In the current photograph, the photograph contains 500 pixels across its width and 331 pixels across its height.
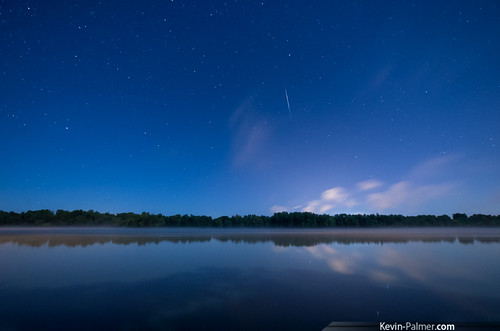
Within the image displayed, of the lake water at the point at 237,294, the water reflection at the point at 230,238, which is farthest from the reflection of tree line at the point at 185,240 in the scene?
the lake water at the point at 237,294

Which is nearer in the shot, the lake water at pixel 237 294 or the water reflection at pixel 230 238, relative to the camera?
the lake water at pixel 237 294

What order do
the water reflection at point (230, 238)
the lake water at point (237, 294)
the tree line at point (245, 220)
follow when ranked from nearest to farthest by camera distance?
the lake water at point (237, 294)
the water reflection at point (230, 238)
the tree line at point (245, 220)

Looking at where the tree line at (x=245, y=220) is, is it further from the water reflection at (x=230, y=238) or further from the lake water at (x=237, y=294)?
the lake water at (x=237, y=294)

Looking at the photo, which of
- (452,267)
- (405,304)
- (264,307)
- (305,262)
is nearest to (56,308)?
(264,307)

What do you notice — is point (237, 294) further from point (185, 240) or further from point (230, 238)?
point (230, 238)

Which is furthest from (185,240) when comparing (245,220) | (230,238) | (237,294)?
(245,220)

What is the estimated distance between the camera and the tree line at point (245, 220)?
103062 mm

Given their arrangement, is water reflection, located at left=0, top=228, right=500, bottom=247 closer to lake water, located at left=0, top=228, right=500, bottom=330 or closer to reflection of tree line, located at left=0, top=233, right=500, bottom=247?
reflection of tree line, located at left=0, top=233, right=500, bottom=247

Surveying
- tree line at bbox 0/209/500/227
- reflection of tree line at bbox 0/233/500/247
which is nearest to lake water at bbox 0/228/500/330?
reflection of tree line at bbox 0/233/500/247

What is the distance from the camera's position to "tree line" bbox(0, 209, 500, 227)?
103 m

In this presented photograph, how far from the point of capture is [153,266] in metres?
12.1

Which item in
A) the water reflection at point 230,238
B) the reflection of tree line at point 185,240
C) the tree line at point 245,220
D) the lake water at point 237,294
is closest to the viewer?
the lake water at point 237,294

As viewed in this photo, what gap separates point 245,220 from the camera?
118812 mm

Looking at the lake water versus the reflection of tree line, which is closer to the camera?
the lake water
